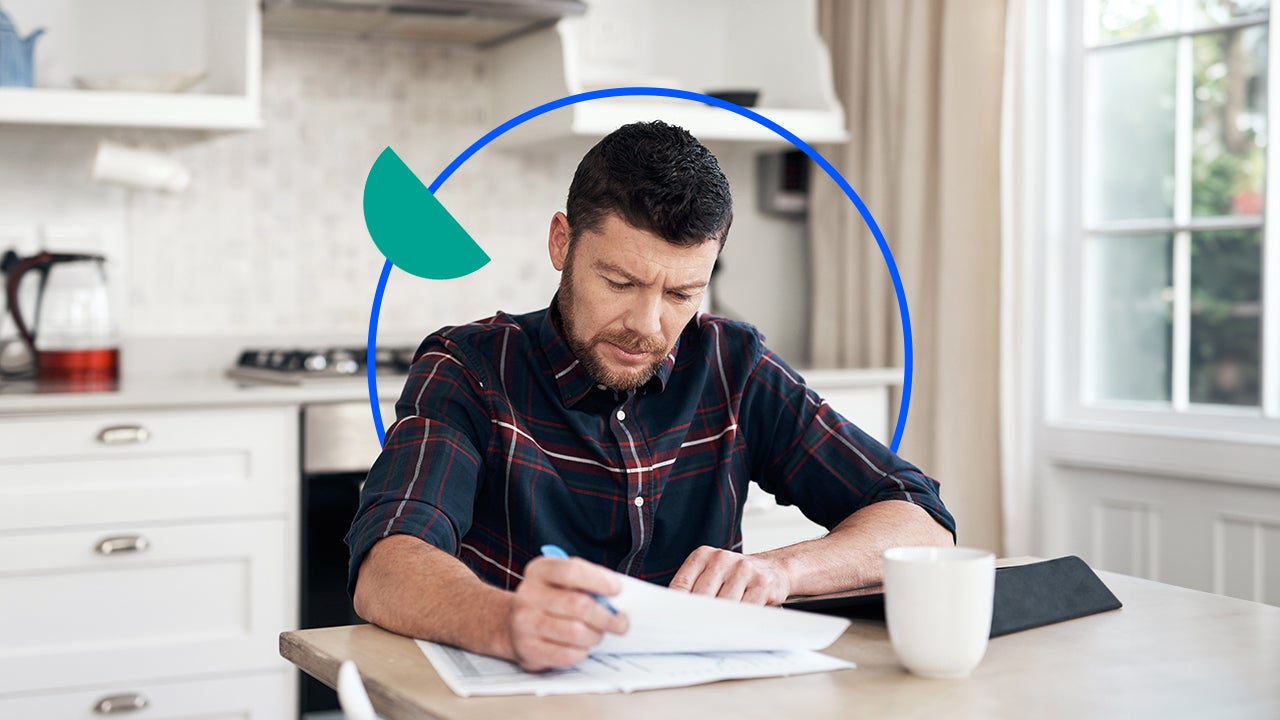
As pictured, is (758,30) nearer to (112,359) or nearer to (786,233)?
(786,233)

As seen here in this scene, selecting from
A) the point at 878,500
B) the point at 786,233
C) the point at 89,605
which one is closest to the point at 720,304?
the point at 786,233

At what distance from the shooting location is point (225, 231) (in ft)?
10.2

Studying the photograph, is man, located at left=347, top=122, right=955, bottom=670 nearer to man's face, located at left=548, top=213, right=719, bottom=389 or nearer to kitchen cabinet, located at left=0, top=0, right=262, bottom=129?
man's face, located at left=548, top=213, right=719, bottom=389

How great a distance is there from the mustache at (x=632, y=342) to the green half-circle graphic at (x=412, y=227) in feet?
0.52

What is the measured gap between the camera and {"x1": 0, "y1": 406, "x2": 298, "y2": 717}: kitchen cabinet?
7.99ft

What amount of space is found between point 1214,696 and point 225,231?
2.60 m

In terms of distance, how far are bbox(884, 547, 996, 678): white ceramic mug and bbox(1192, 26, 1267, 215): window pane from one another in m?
2.01

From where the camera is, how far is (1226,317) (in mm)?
2758

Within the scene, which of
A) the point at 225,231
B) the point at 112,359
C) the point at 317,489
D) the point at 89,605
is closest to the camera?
the point at 89,605

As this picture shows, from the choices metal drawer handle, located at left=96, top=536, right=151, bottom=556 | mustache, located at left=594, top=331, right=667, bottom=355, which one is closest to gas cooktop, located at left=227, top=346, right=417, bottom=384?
metal drawer handle, located at left=96, top=536, right=151, bottom=556

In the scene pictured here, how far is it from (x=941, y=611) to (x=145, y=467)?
191 centimetres

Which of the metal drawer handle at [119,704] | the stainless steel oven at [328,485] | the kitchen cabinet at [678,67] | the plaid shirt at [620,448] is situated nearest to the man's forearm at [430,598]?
the plaid shirt at [620,448]

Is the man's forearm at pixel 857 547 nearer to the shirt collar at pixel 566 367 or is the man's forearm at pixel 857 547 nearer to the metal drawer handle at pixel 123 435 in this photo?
the shirt collar at pixel 566 367

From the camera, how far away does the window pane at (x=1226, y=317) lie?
271 centimetres
